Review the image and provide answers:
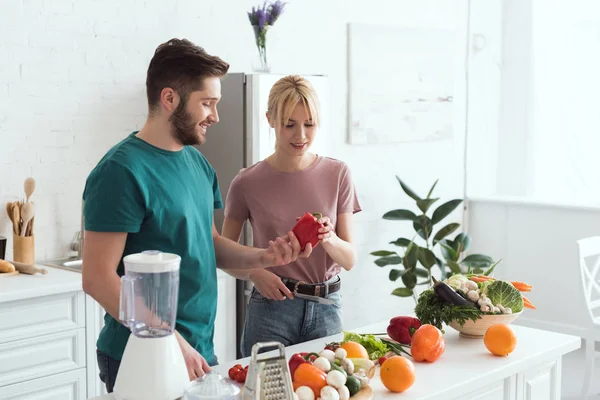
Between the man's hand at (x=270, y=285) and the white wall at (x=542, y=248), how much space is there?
330 cm

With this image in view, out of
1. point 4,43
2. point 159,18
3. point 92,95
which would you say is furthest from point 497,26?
point 4,43

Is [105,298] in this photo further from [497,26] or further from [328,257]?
[497,26]

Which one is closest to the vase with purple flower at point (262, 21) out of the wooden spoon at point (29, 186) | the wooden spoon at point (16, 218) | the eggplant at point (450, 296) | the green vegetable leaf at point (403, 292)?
the wooden spoon at point (29, 186)

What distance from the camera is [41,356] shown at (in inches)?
122

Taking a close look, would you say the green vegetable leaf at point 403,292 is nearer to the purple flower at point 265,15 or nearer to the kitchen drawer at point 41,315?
the purple flower at point 265,15

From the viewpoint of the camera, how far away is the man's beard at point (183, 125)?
2.10m

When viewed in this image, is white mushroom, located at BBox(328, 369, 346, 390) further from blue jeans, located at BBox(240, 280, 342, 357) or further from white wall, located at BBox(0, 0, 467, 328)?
white wall, located at BBox(0, 0, 467, 328)

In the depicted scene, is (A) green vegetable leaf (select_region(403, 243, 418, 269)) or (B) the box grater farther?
(A) green vegetable leaf (select_region(403, 243, 418, 269))

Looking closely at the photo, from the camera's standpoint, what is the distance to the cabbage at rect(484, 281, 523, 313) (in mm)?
2418

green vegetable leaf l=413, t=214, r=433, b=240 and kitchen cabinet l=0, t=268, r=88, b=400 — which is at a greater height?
green vegetable leaf l=413, t=214, r=433, b=240

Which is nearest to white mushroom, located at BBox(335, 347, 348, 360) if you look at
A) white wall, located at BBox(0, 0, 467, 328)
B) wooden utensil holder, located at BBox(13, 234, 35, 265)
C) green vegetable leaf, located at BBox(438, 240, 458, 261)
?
wooden utensil holder, located at BBox(13, 234, 35, 265)

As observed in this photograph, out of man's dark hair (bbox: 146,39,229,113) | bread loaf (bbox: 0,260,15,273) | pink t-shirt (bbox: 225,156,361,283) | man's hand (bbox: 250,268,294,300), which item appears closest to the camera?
man's dark hair (bbox: 146,39,229,113)

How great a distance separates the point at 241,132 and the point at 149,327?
211cm

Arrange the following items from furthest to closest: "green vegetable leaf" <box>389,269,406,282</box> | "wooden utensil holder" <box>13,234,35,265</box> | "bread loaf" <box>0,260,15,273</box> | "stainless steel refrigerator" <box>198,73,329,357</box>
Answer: "green vegetable leaf" <box>389,269,406,282</box> → "stainless steel refrigerator" <box>198,73,329,357</box> → "wooden utensil holder" <box>13,234,35,265</box> → "bread loaf" <box>0,260,15,273</box>
